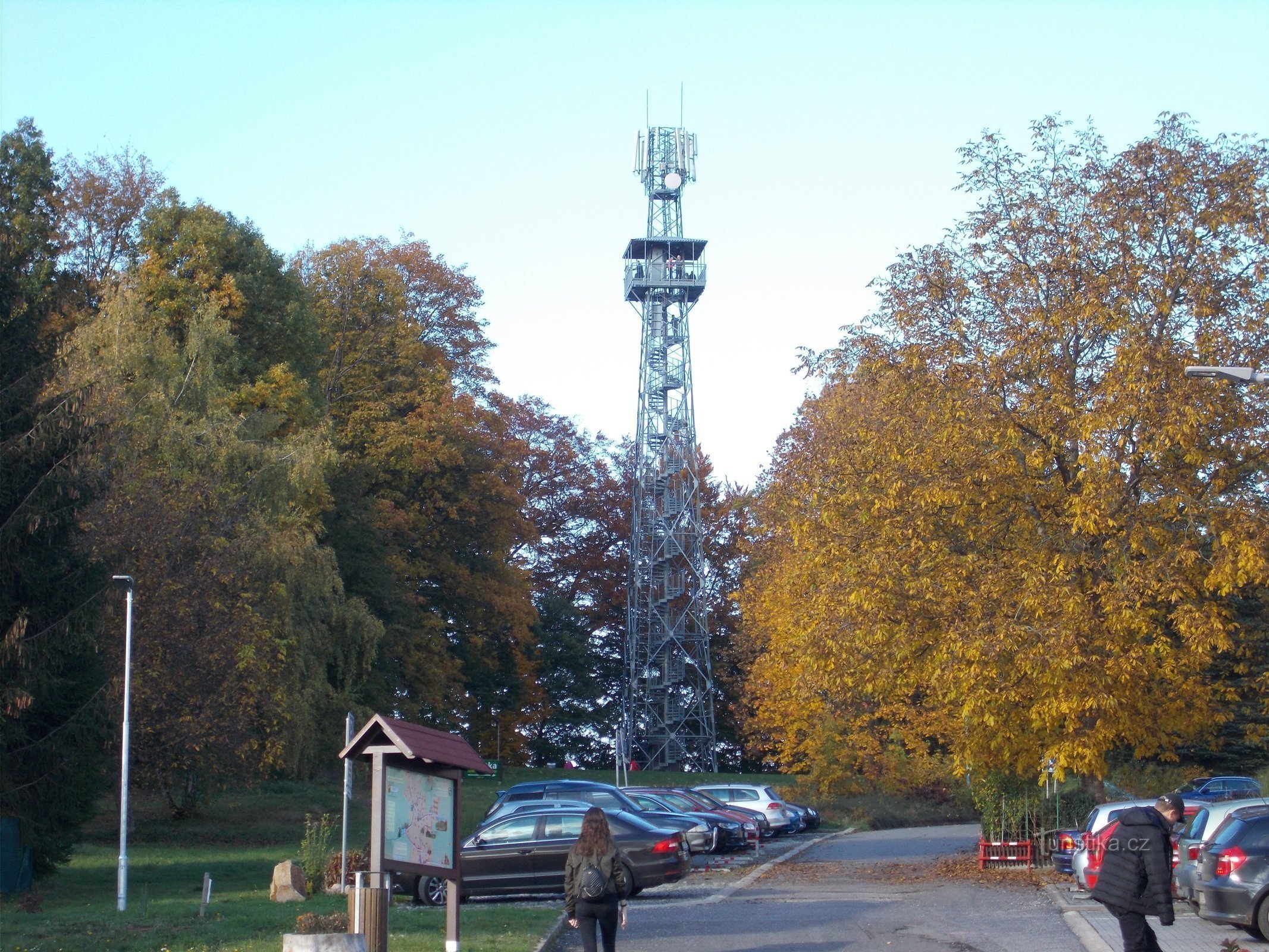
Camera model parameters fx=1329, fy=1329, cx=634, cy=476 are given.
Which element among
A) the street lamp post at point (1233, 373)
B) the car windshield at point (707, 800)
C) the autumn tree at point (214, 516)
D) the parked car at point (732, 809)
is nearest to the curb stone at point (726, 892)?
the parked car at point (732, 809)

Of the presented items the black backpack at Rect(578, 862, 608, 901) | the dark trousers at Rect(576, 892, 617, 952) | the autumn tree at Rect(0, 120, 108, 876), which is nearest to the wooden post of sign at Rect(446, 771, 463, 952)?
the dark trousers at Rect(576, 892, 617, 952)

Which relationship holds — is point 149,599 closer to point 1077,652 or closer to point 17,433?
point 17,433

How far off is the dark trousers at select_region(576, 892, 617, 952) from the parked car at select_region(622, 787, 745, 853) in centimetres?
1692

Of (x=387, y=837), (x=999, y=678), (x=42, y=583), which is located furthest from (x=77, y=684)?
(x=999, y=678)

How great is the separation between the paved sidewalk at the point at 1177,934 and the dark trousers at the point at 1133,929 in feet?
10.4

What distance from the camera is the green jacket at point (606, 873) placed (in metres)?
12.0

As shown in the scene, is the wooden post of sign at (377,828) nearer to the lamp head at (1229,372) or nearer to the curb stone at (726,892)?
the curb stone at (726,892)

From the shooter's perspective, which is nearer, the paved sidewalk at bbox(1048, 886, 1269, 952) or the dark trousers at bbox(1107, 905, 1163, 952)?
the dark trousers at bbox(1107, 905, 1163, 952)

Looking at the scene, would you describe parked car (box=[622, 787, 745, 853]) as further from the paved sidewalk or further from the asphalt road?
the paved sidewalk

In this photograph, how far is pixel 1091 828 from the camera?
1984 cm

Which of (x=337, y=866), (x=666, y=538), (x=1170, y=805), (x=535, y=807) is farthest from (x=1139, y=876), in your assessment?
(x=666, y=538)

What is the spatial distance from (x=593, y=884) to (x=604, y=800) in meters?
13.1

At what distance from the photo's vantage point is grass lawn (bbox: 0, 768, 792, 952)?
14.1 metres

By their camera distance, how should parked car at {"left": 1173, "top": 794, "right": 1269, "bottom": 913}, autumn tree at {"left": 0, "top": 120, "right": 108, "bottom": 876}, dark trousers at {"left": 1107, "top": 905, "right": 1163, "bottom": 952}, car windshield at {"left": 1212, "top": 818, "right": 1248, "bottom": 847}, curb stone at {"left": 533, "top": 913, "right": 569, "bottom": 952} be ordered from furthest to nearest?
autumn tree at {"left": 0, "top": 120, "right": 108, "bottom": 876}, parked car at {"left": 1173, "top": 794, "right": 1269, "bottom": 913}, car windshield at {"left": 1212, "top": 818, "right": 1248, "bottom": 847}, curb stone at {"left": 533, "top": 913, "right": 569, "bottom": 952}, dark trousers at {"left": 1107, "top": 905, "right": 1163, "bottom": 952}
